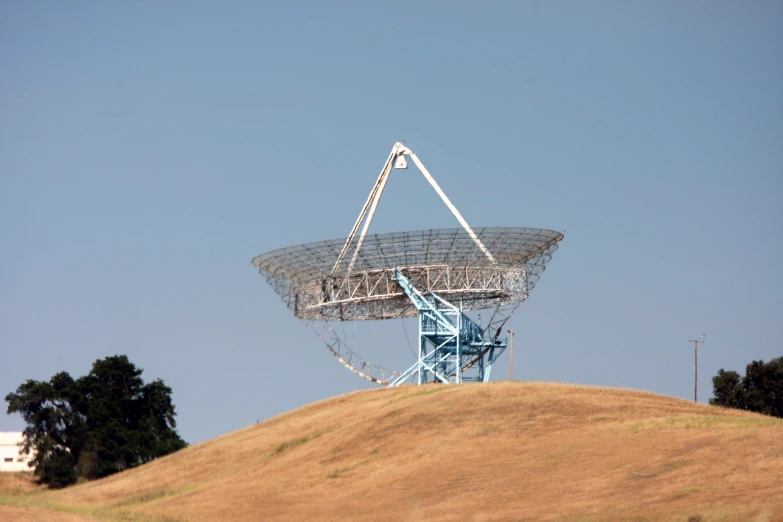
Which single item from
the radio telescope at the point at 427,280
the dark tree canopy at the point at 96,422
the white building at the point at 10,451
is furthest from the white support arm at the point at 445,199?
the white building at the point at 10,451

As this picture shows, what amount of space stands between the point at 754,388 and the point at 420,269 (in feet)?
144

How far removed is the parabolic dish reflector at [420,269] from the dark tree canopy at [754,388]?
3760 centimetres

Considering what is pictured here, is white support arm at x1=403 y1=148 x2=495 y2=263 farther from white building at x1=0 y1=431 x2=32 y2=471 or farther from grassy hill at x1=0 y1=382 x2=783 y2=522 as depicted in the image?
white building at x1=0 y1=431 x2=32 y2=471

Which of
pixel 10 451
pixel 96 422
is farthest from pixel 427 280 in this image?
pixel 10 451

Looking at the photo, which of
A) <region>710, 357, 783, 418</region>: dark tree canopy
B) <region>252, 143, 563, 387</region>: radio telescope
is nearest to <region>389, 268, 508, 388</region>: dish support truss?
<region>252, 143, 563, 387</region>: radio telescope

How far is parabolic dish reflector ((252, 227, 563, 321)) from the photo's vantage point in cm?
7619

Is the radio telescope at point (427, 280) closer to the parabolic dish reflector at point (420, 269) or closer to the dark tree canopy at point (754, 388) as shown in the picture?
the parabolic dish reflector at point (420, 269)

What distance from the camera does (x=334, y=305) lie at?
81.1 m

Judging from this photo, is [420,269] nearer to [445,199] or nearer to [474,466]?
[445,199]

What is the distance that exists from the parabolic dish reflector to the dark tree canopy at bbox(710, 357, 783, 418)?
37.6 meters

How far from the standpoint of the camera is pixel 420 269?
3078 inches

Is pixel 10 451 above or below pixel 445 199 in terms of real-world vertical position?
below

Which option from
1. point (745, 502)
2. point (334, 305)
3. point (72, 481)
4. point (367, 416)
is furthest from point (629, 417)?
point (72, 481)

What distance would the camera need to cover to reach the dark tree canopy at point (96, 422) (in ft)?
307
